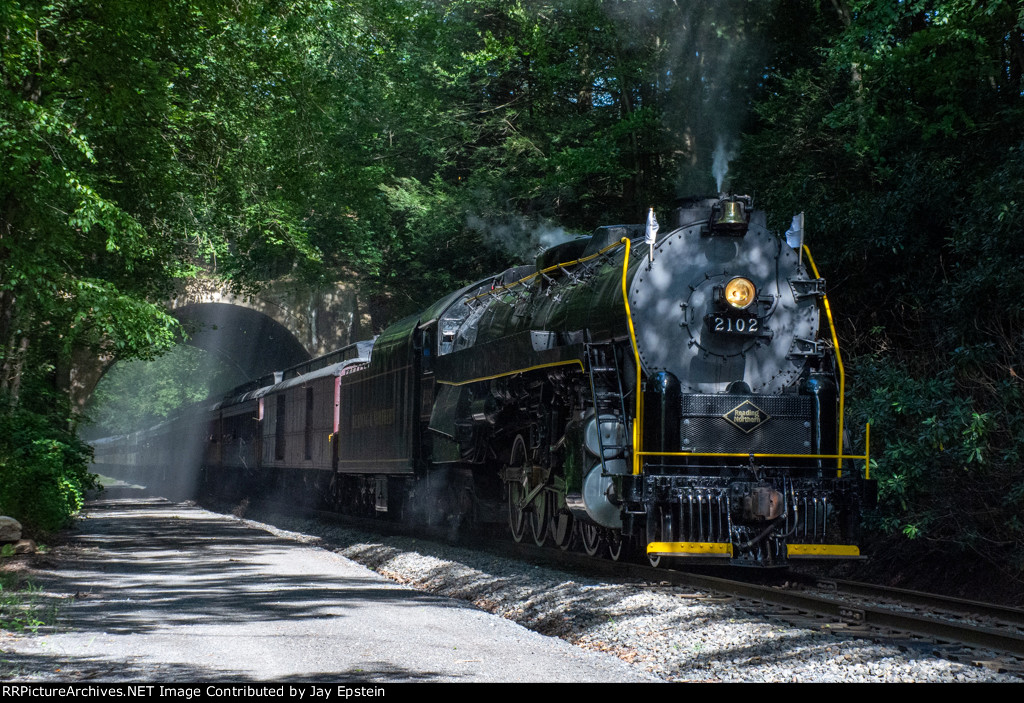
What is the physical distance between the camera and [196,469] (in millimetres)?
43062

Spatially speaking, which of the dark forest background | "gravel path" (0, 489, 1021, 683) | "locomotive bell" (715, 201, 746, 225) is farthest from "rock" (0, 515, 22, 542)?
"locomotive bell" (715, 201, 746, 225)

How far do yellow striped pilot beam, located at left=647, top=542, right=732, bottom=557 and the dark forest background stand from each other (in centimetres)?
279

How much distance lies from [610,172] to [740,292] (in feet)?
42.9

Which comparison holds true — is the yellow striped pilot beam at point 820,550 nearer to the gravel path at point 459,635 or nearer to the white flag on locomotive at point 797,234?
the gravel path at point 459,635

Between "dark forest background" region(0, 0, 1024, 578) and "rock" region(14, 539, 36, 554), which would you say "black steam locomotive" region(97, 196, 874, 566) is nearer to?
"dark forest background" region(0, 0, 1024, 578)

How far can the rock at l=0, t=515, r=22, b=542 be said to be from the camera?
533 inches

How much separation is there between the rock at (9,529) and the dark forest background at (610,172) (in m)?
1.48

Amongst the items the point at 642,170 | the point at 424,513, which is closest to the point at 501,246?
the point at 642,170

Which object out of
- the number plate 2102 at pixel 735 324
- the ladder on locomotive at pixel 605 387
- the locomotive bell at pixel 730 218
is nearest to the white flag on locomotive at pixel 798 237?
the locomotive bell at pixel 730 218

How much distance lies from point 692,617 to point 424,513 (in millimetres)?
8778

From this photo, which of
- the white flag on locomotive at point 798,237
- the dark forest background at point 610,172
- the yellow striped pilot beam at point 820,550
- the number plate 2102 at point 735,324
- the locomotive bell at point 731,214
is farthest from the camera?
the dark forest background at point 610,172

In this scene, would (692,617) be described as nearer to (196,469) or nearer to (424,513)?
(424,513)

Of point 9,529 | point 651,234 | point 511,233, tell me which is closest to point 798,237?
point 651,234

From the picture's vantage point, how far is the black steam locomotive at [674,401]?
9969mm
